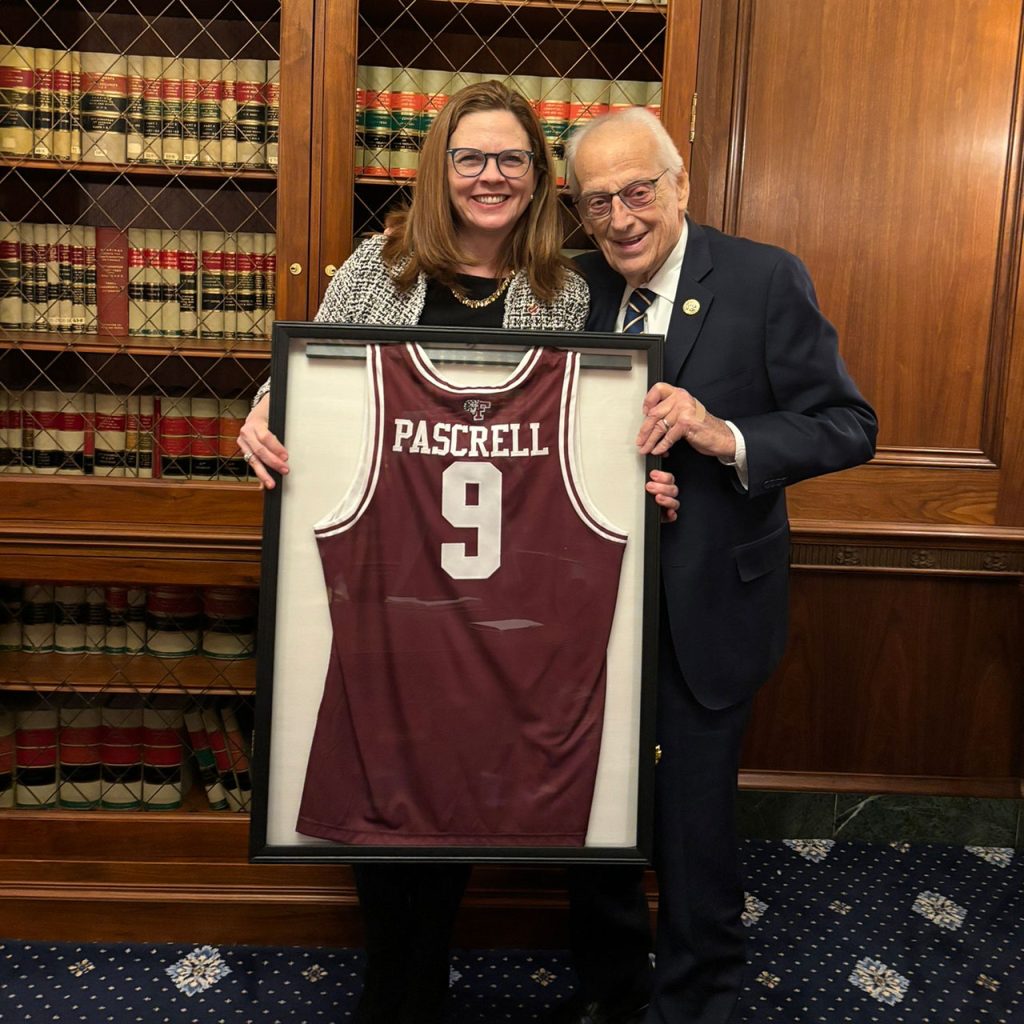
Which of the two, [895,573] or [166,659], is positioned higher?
[895,573]

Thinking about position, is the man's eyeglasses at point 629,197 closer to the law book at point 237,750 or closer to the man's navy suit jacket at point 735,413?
the man's navy suit jacket at point 735,413

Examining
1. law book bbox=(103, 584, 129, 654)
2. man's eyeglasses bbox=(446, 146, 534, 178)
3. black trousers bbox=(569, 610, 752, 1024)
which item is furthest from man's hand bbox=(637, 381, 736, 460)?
law book bbox=(103, 584, 129, 654)

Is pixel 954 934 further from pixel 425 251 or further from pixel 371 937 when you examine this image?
pixel 425 251

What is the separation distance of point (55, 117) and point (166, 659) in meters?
1.18

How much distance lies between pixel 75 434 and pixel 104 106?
0.68 m

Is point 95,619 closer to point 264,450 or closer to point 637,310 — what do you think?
point 264,450

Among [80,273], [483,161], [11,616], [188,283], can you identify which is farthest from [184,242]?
[11,616]

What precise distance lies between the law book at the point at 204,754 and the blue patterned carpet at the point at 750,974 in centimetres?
33

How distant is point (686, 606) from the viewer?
1.58 metres

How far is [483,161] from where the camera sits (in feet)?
5.31

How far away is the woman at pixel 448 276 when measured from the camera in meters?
1.63

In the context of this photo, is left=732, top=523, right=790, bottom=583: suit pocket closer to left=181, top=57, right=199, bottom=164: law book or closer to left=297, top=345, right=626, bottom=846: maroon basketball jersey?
left=297, top=345, right=626, bottom=846: maroon basketball jersey

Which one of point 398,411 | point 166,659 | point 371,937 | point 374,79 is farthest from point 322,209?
point 371,937

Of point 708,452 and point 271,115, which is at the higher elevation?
point 271,115
